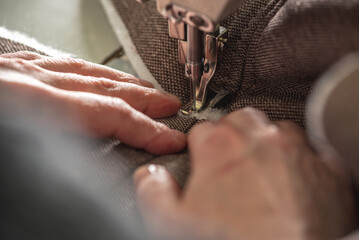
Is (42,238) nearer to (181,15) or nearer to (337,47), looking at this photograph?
(181,15)

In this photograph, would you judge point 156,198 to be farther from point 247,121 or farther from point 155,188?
point 247,121

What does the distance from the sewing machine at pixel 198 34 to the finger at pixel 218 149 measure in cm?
16

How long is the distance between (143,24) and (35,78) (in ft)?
1.07

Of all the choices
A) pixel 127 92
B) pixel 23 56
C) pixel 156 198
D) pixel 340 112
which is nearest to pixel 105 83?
pixel 127 92

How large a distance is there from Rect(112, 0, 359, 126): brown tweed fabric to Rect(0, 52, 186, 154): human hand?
0.11 meters

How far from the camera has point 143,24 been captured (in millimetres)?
809

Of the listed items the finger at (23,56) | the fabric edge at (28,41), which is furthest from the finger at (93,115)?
the fabric edge at (28,41)

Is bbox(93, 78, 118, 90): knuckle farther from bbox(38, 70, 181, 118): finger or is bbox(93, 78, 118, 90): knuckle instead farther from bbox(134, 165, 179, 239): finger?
bbox(134, 165, 179, 239): finger

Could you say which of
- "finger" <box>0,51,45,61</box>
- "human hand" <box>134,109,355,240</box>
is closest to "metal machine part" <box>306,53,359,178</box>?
"human hand" <box>134,109,355,240</box>

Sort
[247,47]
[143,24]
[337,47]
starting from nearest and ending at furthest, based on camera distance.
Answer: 1. [337,47]
2. [247,47]
3. [143,24]

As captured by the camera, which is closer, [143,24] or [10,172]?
[10,172]

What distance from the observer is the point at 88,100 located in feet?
1.75

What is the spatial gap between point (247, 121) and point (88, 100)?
236 millimetres

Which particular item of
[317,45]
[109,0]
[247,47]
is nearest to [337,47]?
[317,45]
